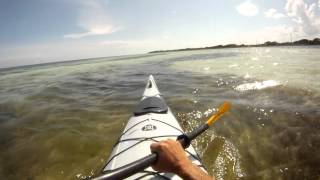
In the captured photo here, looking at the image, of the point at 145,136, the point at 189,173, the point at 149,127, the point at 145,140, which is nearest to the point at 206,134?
the point at 149,127

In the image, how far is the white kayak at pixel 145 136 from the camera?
3826mm

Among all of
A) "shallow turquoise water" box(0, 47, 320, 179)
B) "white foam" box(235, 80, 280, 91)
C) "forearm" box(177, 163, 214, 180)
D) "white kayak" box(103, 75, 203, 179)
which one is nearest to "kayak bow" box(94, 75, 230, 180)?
"white kayak" box(103, 75, 203, 179)

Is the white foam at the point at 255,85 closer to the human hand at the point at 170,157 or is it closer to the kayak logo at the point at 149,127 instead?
the kayak logo at the point at 149,127

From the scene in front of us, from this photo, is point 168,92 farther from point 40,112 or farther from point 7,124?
point 7,124

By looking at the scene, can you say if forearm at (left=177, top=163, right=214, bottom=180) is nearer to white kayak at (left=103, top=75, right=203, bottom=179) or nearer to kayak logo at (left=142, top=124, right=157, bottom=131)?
white kayak at (left=103, top=75, right=203, bottom=179)

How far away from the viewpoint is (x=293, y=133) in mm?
6594

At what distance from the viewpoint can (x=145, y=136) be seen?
15.4 feet

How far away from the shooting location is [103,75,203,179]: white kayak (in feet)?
12.6

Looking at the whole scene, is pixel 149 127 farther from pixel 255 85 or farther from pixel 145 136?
pixel 255 85

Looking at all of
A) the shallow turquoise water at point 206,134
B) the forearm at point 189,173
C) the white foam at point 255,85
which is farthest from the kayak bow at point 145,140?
the white foam at point 255,85

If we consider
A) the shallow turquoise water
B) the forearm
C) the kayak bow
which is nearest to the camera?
the forearm

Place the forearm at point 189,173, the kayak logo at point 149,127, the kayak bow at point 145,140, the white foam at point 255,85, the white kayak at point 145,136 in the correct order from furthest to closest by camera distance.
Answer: the white foam at point 255,85
the kayak logo at point 149,127
the white kayak at point 145,136
the kayak bow at point 145,140
the forearm at point 189,173

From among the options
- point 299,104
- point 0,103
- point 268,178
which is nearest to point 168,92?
point 299,104

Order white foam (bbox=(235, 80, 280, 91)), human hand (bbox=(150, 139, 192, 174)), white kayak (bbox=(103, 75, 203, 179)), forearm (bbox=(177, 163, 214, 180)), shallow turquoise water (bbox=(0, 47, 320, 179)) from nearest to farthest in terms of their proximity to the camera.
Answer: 1. forearm (bbox=(177, 163, 214, 180))
2. human hand (bbox=(150, 139, 192, 174))
3. white kayak (bbox=(103, 75, 203, 179))
4. shallow turquoise water (bbox=(0, 47, 320, 179))
5. white foam (bbox=(235, 80, 280, 91))
